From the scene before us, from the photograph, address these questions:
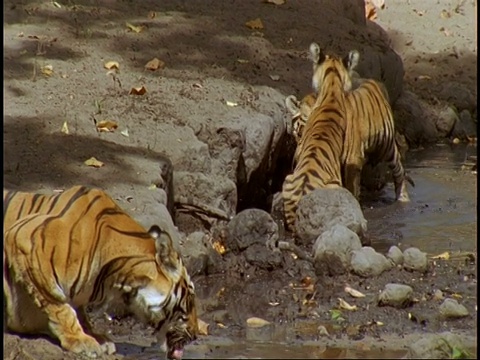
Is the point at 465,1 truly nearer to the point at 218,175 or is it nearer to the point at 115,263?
the point at 218,175

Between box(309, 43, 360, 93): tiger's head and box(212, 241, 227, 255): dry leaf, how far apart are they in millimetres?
2451

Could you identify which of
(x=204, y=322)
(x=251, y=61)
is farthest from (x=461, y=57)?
(x=204, y=322)

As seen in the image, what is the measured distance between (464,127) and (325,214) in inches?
218

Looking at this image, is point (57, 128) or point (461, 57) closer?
point (57, 128)

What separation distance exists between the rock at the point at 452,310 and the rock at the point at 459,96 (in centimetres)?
723

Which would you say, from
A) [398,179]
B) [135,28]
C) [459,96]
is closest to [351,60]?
[398,179]

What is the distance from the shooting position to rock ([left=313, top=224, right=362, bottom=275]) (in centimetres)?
788

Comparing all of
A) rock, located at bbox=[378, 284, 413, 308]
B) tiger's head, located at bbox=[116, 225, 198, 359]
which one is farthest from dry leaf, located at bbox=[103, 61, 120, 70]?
tiger's head, located at bbox=[116, 225, 198, 359]

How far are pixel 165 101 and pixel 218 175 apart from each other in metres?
0.92

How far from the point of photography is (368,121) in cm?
1040

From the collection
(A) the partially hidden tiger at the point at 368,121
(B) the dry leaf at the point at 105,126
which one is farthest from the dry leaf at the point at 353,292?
(A) the partially hidden tiger at the point at 368,121

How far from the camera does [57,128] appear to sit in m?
8.77

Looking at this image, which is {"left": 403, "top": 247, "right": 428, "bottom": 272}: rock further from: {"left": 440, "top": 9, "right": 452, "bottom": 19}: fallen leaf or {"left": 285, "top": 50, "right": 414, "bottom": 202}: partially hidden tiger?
{"left": 440, "top": 9, "right": 452, "bottom": 19}: fallen leaf

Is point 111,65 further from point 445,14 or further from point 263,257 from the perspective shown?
point 445,14
